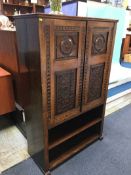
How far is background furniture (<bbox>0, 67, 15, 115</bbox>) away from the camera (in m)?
1.64

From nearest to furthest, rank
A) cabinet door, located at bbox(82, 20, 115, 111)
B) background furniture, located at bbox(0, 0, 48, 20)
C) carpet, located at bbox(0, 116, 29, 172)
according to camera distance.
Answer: cabinet door, located at bbox(82, 20, 115, 111) → carpet, located at bbox(0, 116, 29, 172) → background furniture, located at bbox(0, 0, 48, 20)

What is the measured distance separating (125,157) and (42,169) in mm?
801

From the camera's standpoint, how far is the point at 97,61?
138 cm

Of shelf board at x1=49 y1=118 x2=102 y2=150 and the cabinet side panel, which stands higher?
the cabinet side panel

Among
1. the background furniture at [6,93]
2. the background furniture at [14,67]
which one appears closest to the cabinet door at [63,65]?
the background furniture at [14,67]

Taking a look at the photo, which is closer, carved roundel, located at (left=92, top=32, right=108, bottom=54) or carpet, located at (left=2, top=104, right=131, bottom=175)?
carved roundel, located at (left=92, top=32, right=108, bottom=54)

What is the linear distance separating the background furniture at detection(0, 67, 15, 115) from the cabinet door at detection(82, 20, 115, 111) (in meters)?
0.80

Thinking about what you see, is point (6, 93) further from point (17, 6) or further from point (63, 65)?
point (17, 6)

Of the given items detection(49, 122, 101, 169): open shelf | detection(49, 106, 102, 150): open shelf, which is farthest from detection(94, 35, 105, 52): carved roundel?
detection(49, 122, 101, 169): open shelf

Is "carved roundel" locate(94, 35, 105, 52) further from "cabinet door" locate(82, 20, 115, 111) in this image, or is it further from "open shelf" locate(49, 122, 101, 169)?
"open shelf" locate(49, 122, 101, 169)

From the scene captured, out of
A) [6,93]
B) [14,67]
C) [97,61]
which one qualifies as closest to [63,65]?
[97,61]

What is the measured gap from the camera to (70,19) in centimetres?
105

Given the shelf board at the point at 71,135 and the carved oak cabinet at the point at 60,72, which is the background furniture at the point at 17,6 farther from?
the shelf board at the point at 71,135

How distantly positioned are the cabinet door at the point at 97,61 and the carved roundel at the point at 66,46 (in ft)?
0.55
